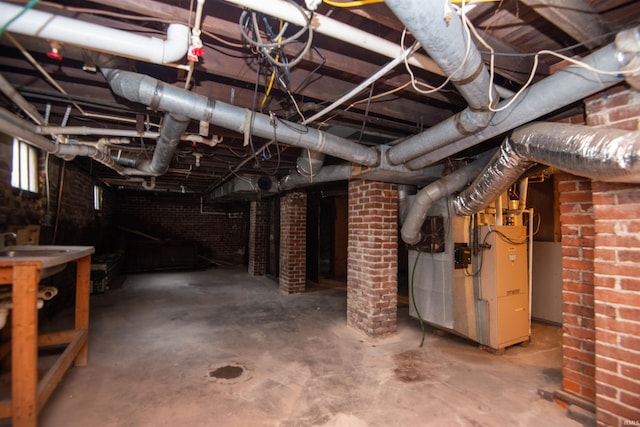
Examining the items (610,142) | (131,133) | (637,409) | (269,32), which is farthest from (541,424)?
(131,133)

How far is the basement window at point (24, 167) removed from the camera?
2.96 meters

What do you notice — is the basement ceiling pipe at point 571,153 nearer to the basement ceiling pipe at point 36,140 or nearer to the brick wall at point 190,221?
the basement ceiling pipe at point 36,140

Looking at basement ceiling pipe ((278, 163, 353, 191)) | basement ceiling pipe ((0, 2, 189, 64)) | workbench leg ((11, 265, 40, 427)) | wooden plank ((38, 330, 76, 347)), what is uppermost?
basement ceiling pipe ((0, 2, 189, 64))

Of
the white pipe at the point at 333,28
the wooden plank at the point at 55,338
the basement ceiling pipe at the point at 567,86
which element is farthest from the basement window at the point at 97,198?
the basement ceiling pipe at the point at 567,86

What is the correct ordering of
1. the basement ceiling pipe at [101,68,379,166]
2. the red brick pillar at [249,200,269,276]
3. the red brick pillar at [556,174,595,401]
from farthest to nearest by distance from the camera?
the red brick pillar at [249,200,269,276], the red brick pillar at [556,174,595,401], the basement ceiling pipe at [101,68,379,166]

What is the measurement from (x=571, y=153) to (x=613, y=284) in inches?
30.9

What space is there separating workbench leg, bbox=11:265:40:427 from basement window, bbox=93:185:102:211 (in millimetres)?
5201

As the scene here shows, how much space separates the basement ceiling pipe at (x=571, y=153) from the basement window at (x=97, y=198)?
22.4 feet

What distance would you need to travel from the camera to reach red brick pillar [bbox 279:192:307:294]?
545 centimetres

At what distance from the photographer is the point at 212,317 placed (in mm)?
4039

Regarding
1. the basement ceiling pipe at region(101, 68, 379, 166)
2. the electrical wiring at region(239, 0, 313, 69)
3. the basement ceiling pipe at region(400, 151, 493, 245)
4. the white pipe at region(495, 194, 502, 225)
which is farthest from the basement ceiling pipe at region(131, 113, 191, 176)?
the white pipe at region(495, 194, 502, 225)

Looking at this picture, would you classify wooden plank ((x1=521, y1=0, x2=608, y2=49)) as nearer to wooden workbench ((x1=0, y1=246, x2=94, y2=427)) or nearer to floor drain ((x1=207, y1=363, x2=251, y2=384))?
wooden workbench ((x1=0, y1=246, x2=94, y2=427))

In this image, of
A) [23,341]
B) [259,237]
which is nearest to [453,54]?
[23,341]

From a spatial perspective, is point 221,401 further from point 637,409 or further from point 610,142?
point 610,142
